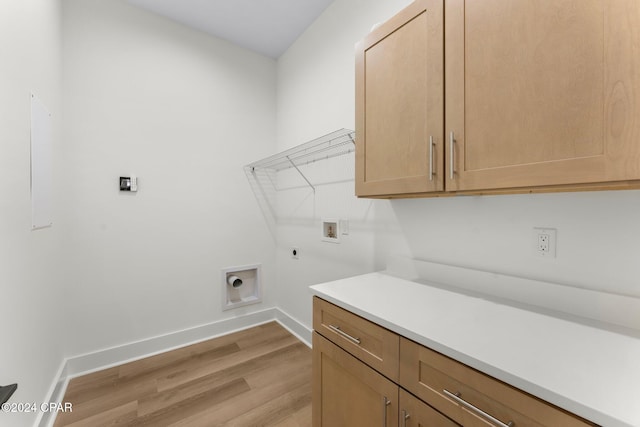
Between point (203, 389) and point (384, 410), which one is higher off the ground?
point (384, 410)

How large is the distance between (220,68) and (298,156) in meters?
1.14

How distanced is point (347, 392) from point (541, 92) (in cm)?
128

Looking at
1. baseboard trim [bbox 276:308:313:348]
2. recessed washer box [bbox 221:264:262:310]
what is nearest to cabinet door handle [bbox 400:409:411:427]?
baseboard trim [bbox 276:308:313:348]

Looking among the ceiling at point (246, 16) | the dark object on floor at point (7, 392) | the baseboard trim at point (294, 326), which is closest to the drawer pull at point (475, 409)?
the dark object on floor at point (7, 392)

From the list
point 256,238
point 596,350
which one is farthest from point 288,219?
point 596,350

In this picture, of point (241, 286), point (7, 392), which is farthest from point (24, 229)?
point (241, 286)

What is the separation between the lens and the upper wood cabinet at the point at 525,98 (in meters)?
0.67

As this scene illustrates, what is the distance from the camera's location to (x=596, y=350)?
0.72 metres

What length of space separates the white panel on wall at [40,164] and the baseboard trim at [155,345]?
3.40ft

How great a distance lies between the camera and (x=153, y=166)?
86.1 inches

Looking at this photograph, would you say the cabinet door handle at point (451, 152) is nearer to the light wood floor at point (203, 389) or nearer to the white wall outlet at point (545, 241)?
the white wall outlet at point (545, 241)

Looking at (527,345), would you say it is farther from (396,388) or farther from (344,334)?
(344,334)

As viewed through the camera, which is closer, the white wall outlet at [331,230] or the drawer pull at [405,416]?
the drawer pull at [405,416]

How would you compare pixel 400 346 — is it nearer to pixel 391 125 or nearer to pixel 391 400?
pixel 391 400
